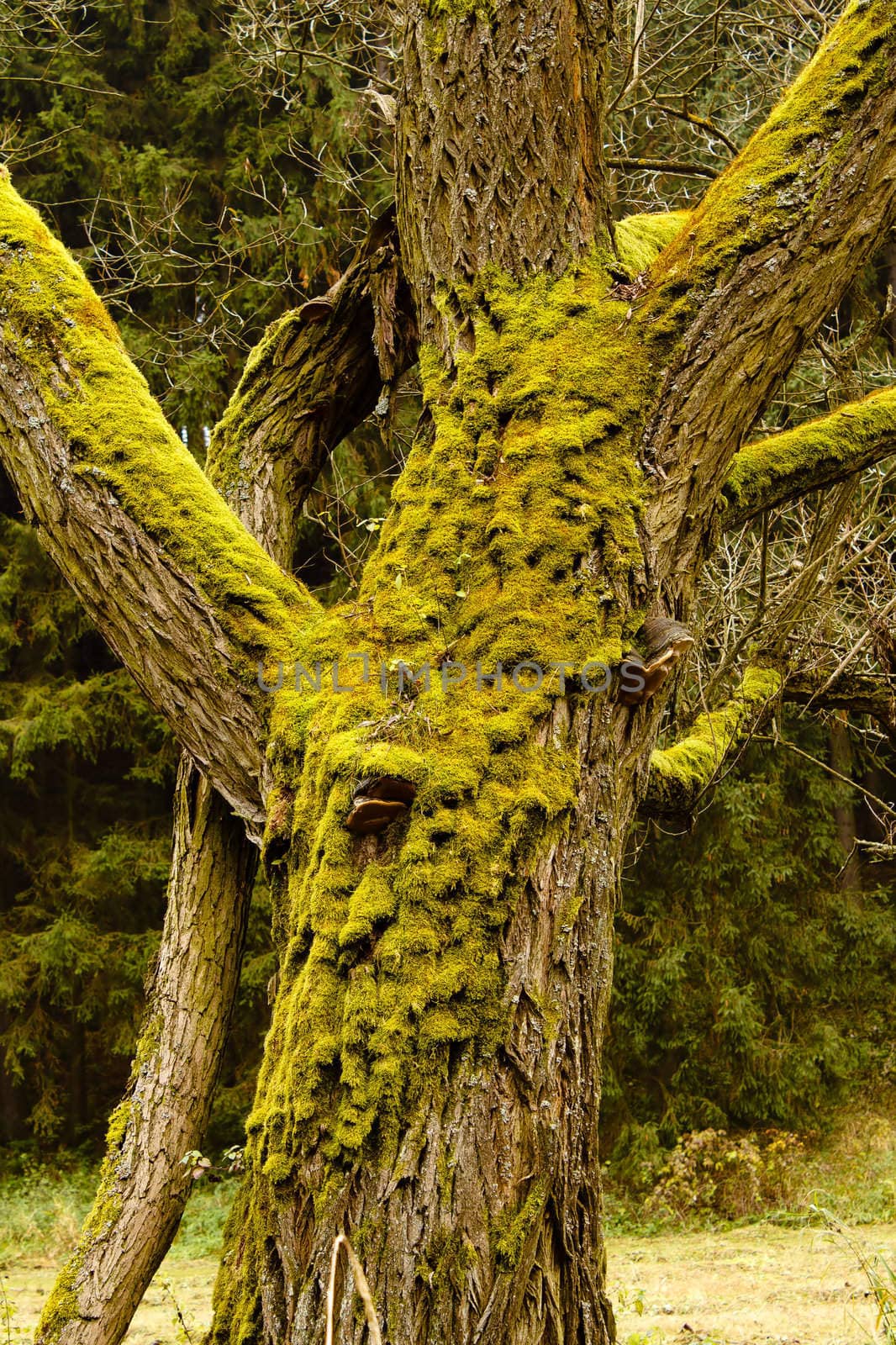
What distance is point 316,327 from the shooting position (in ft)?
9.14

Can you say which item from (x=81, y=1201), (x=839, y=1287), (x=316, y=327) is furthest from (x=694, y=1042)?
(x=316, y=327)

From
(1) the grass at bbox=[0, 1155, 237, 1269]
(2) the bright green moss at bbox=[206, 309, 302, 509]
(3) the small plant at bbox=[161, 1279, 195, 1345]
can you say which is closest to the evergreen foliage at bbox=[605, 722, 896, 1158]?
(1) the grass at bbox=[0, 1155, 237, 1269]

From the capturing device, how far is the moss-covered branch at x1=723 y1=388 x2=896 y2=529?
2391 millimetres

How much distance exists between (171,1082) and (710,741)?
201cm

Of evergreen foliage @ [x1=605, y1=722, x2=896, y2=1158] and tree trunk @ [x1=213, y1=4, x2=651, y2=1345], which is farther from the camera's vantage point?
evergreen foliage @ [x1=605, y1=722, x2=896, y2=1158]

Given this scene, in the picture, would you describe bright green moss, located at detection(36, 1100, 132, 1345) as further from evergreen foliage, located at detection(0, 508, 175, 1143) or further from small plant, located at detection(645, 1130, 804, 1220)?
small plant, located at detection(645, 1130, 804, 1220)

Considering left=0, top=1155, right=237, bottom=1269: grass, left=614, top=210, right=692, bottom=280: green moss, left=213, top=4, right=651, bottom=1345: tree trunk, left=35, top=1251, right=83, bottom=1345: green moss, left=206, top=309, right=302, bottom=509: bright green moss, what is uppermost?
left=614, top=210, right=692, bottom=280: green moss

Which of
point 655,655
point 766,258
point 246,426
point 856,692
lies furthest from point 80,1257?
point 856,692

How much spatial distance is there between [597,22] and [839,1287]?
624 centimetres

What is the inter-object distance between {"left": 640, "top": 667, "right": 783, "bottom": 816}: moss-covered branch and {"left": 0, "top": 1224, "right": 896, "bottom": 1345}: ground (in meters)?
2.04

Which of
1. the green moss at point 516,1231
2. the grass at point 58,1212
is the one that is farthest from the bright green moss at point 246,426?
the grass at point 58,1212

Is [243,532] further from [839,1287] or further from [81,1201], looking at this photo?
[81,1201]

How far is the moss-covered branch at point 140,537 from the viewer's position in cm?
197

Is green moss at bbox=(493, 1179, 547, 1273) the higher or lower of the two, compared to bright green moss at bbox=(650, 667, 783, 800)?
lower
